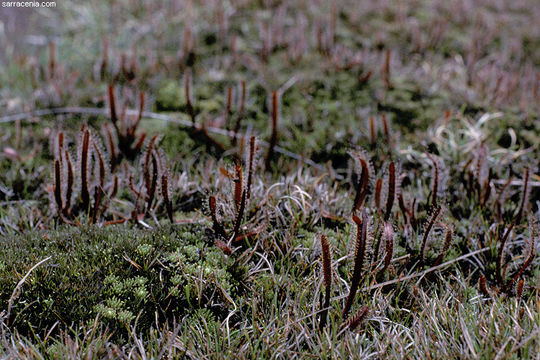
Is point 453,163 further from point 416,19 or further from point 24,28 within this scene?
point 24,28

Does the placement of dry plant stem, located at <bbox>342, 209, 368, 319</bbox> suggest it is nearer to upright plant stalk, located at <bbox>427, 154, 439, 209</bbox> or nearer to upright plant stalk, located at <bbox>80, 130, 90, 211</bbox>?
upright plant stalk, located at <bbox>427, 154, 439, 209</bbox>

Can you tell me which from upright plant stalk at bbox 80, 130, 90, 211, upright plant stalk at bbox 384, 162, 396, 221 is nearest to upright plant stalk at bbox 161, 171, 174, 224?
upright plant stalk at bbox 80, 130, 90, 211

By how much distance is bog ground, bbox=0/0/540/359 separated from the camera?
201 centimetres

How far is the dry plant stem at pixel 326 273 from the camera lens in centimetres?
190

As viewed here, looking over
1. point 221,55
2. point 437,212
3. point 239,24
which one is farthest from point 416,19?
point 437,212

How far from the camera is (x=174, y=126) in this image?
3705 mm

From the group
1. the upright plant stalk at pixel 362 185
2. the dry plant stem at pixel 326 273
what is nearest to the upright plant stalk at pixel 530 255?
the upright plant stalk at pixel 362 185

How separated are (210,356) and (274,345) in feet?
0.90

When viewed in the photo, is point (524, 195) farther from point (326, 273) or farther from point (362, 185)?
point (326, 273)

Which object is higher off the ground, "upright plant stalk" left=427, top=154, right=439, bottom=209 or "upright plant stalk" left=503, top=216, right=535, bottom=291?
"upright plant stalk" left=427, top=154, right=439, bottom=209

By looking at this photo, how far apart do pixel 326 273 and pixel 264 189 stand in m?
1.10

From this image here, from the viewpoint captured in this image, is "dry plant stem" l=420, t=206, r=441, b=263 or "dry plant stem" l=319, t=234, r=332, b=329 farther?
"dry plant stem" l=420, t=206, r=441, b=263

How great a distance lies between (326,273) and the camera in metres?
1.95

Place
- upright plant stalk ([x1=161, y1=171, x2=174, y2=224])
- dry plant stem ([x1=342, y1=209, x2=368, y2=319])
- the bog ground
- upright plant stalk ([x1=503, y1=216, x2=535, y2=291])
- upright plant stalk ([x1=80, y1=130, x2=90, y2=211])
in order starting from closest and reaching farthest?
dry plant stem ([x1=342, y1=209, x2=368, y2=319]) → the bog ground → upright plant stalk ([x1=503, y1=216, x2=535, y2=291]) → upright plant stalk ([x1=161, y1=171, x2=174, y2=224]) → upright plant stalk ([x1=80, y1=130, x2=90, y2=211])
